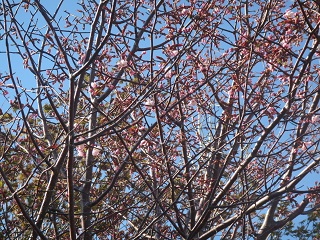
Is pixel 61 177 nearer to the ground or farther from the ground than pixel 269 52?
farther from the ground

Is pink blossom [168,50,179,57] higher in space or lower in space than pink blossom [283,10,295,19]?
higher

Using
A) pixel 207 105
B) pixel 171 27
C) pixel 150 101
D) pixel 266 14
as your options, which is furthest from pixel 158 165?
pixel 266 14

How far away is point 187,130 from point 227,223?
1.01m

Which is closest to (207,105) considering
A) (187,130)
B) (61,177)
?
(187,130)

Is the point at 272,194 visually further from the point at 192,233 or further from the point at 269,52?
the point at 269,52

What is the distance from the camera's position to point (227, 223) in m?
4.27

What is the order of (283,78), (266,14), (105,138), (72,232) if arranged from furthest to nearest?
(105,138) < (283,78) < (266,14) < (72,232)

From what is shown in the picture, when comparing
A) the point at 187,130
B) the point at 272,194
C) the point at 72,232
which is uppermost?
the point at 187,130

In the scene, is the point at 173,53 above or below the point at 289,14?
above

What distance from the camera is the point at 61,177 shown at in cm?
464

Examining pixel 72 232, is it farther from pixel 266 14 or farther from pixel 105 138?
pixel 266 14

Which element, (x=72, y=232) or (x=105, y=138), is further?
(x=105, y=138)

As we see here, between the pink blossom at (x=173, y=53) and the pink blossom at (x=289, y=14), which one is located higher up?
the pink blossom at (x=173, y=53)

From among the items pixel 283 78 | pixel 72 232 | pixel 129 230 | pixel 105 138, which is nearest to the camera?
pixel 72 232
